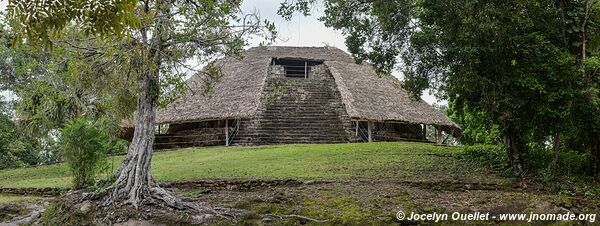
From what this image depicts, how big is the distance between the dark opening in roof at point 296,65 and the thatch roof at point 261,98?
276 mm

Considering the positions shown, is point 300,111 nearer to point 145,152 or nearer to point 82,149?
point 82,149

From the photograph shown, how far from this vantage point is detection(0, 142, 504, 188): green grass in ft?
38.8

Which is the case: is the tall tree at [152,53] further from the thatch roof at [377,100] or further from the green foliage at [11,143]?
the green foliage at [11,143]

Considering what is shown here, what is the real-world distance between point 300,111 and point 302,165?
27.7ft

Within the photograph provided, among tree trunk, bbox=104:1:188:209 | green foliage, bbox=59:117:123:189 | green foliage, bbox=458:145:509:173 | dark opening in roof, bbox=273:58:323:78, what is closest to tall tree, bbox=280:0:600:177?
green foliage, bbox=458:145:509:173

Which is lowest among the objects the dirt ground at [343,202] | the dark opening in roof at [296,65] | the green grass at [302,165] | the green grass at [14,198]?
the green grass at [14,198]

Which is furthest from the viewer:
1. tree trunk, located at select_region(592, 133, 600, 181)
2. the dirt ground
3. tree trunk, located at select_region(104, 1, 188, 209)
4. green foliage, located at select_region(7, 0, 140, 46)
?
tree trunk, located at select_region(592, 133, 600, 181)

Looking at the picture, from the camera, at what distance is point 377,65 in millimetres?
12586

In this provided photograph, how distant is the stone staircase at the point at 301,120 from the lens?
784 inches

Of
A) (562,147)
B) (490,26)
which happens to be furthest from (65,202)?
(562,147)

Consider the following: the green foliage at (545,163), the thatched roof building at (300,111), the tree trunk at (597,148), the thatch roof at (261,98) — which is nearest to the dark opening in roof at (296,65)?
the thatch roof at (261,98)

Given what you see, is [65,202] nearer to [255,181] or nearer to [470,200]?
[255,181]

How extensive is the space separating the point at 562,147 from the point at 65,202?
1227 cm

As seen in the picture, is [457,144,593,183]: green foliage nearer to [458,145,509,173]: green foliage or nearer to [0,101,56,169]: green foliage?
[458,145,509,173]: green foliage
